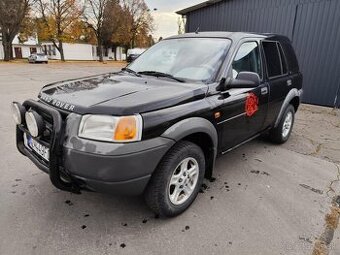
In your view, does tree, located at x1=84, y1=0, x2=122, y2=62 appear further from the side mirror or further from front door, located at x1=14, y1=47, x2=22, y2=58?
the side mirror

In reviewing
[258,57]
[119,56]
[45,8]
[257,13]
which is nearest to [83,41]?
[119,56]

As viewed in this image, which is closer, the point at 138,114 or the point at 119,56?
the point at 138,114

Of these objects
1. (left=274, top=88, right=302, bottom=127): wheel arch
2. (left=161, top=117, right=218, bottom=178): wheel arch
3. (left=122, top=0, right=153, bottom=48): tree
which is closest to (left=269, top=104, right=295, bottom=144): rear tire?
(left=274, top=88, right=302, bottom=127): wheel arch

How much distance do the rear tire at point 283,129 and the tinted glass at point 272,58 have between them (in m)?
0.81

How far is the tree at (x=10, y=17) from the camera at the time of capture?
103 ft

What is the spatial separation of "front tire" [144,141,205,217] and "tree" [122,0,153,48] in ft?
150

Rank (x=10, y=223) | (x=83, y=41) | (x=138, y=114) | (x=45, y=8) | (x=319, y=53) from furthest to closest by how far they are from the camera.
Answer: (x=83, y=41) < (x=45, y=8) < (x=319, y=53) < (x=10, y=223) < (x=138, y=114)

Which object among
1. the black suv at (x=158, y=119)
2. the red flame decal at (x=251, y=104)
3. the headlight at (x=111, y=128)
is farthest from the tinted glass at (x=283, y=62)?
the headlight at (x=111, y=128)

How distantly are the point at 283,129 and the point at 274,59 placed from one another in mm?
1316

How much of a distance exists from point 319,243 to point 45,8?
42.4 metres

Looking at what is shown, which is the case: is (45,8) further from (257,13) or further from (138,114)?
(138,114)

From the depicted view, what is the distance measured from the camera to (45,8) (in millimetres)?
37062

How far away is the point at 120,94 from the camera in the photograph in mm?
2527

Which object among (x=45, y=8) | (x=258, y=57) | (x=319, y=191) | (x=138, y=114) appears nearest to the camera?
(x=138, y=114)
